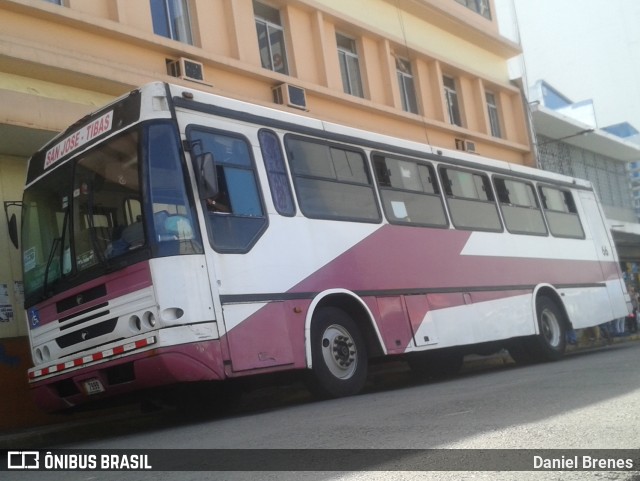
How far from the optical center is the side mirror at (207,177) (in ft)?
24.7

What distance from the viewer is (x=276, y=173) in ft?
28.6

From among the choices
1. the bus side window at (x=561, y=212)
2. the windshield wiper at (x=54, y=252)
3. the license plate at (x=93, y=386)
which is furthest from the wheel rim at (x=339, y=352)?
the bus side window at (x=561, y=212)

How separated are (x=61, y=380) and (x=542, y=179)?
944cm

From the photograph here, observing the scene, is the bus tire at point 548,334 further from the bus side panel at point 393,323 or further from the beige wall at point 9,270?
the beige wall at point 9,270

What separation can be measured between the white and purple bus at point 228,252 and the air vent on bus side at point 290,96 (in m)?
3.74

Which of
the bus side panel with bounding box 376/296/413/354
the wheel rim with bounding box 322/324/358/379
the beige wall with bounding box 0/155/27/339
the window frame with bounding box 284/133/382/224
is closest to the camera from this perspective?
the wheel rim with bounding box 322/324/358/379

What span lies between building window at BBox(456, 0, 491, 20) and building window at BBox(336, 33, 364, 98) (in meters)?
5.59

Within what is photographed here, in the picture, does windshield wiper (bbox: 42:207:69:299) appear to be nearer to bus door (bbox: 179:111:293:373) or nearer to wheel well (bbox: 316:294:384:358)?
bus door (bbox: 179:111:293:373)

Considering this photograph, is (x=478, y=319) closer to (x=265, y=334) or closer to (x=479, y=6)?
(x=265, y=334)

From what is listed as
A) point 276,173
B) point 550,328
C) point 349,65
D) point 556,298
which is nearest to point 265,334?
point 276,173

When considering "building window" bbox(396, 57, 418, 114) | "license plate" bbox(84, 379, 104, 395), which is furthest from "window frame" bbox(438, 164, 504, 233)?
"building window" bbox(396, 57, 418, 114)

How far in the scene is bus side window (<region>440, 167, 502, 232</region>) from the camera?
1165 centimetres

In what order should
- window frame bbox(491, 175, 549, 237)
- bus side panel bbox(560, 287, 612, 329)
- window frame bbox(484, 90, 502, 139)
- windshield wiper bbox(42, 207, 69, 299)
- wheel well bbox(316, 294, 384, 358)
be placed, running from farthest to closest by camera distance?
window frame bbox(484, 90, 502, 139), bus side panel bbox(560, 287, 612, 329), window frame bbox(491, 175, 549, 237), wheel well bbox(316, 294, 384, 358), windshield wiper bbox(42, 207, 69, 299)

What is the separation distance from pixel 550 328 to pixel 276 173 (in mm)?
6764
